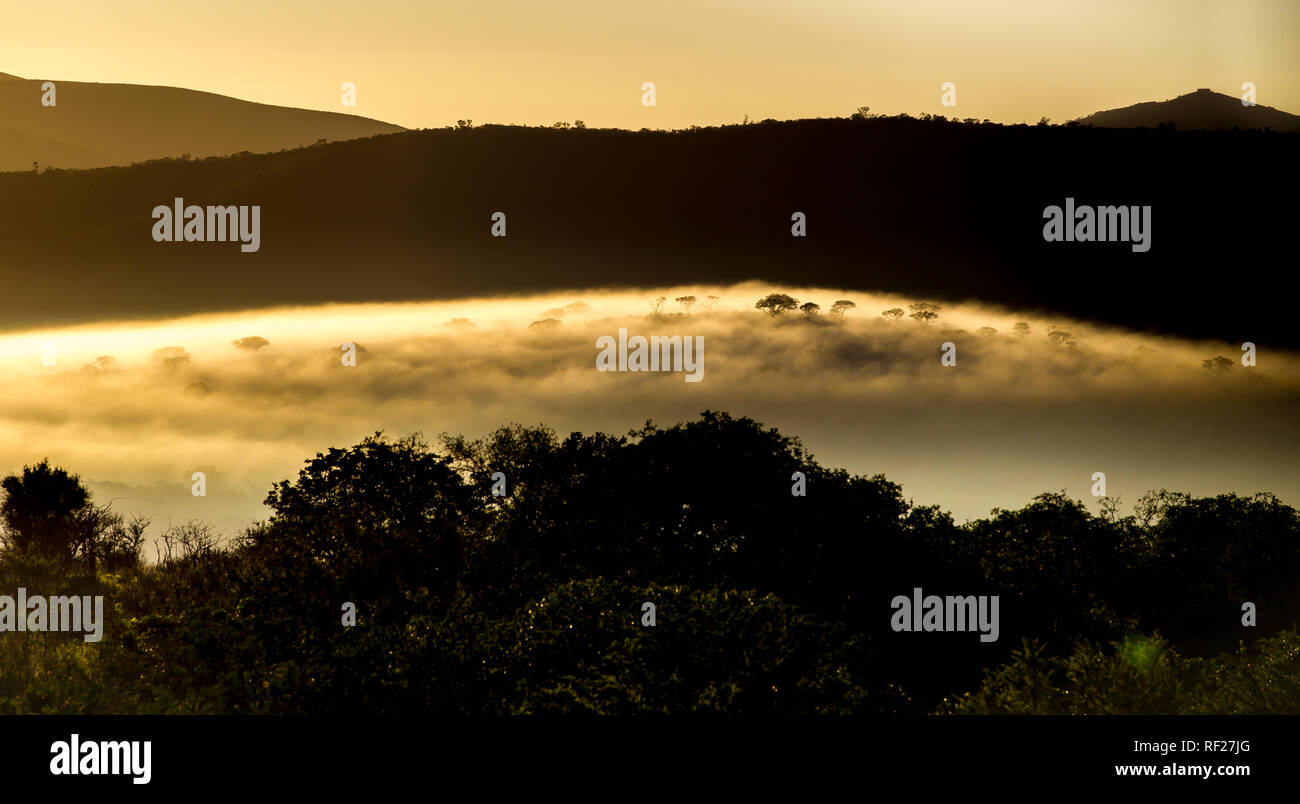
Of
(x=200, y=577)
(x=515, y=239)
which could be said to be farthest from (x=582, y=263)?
(x=200, y=577)

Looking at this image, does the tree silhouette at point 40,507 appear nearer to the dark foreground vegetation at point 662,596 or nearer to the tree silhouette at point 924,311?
the dark foreground vegetation at point 662,596

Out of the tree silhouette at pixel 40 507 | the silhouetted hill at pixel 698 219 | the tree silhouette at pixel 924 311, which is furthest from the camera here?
the silhouetted hill at pixel 698 219

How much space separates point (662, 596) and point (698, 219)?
102 meters

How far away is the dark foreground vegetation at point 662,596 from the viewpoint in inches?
1207

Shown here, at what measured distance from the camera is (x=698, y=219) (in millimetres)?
132375

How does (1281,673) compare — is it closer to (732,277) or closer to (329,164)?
(732,277)

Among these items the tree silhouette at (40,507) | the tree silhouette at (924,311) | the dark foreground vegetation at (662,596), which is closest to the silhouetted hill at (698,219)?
the tree silhouette at (924,311)

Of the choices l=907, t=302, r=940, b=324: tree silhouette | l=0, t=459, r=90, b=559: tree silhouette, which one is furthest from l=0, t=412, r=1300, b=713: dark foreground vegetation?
l=907, t=302, r=940, b=324: tree silhouette

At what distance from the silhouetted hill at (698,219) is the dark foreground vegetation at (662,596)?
58.5m

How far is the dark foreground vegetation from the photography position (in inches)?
1207

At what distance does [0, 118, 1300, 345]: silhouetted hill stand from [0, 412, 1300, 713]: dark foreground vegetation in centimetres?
5851

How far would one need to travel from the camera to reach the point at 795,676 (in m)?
30.9

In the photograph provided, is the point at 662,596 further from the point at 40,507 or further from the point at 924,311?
the point at 924,311

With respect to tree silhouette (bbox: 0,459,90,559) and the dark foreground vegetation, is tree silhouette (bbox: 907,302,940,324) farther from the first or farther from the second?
tree silhouette (bbox: 0,459,90,559)
